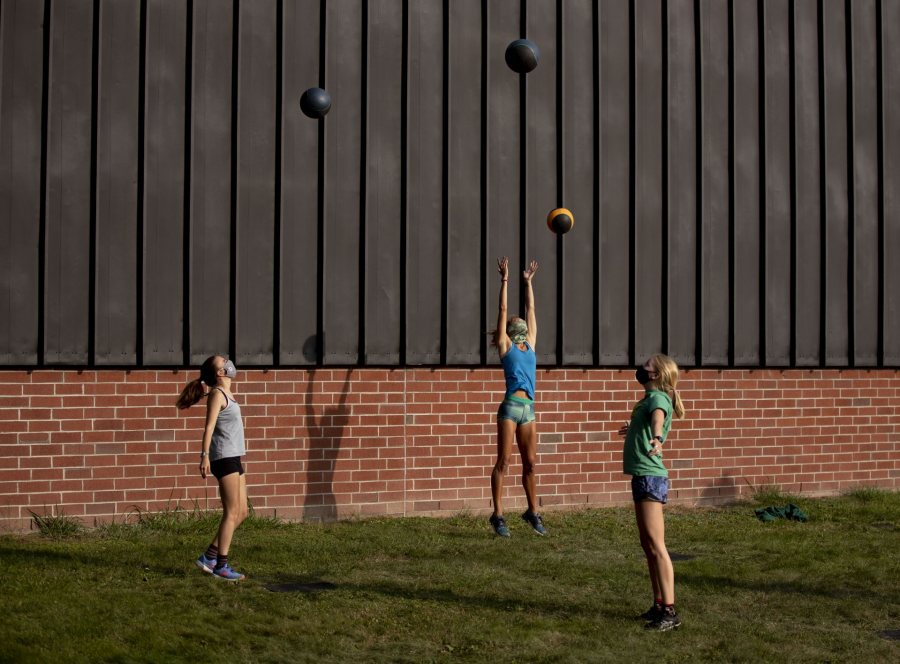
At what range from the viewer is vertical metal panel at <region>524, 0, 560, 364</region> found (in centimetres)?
1355

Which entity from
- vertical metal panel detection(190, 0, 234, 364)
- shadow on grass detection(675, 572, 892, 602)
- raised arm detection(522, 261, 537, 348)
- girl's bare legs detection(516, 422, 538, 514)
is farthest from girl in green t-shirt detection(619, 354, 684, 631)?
vertical metal panel detection(190, 0, 234, 364)

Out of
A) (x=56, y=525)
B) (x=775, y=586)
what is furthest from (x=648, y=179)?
(x=56, y=525)

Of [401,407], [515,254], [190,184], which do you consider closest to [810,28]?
[515,254]

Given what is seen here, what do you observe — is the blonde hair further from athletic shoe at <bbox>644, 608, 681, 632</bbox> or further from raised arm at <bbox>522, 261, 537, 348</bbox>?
raised arm at <bbox>522, 261, 537, 348</bbox>

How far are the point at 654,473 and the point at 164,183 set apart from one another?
21.2 feet

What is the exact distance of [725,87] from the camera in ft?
48.4

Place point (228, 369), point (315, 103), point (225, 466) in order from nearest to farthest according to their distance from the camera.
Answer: point (225, 466), point (228, 369), point (315, 103)

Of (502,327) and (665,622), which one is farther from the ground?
(502,327)

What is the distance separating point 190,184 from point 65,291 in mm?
1680

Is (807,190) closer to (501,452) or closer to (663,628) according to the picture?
(501,452)

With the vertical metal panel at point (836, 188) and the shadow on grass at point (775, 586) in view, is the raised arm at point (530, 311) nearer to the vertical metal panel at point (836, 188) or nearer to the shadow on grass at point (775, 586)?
the shadow on grass at point (775, 586)

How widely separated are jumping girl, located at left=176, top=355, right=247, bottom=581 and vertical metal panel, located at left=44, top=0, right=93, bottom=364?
2.70 m

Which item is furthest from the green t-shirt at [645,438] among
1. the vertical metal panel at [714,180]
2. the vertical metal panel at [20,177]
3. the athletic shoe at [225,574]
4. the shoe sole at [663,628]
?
the vertical metal panel at [714,180]

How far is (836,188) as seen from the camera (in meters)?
15.3
